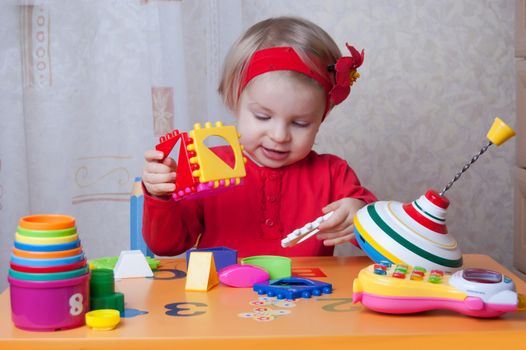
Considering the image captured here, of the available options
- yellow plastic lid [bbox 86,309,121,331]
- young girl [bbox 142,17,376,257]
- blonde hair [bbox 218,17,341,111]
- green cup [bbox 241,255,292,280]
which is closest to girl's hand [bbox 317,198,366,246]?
young girl [bbox 142,17,376,257]

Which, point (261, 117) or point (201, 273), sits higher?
point (261, 117)

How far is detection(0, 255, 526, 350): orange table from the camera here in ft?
2.25

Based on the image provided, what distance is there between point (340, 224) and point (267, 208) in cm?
26

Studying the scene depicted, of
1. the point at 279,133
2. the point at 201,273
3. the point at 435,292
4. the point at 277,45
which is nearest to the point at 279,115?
the point at 279,133

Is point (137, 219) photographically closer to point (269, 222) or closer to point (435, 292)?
point (269, 222)

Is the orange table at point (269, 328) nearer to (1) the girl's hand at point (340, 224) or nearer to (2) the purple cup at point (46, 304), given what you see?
(2) the purple cup at point (46, 304)

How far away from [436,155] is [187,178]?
99cm

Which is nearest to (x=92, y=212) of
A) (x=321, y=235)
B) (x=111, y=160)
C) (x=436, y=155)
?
(x=111, y=160)

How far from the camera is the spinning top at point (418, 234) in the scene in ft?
2.81

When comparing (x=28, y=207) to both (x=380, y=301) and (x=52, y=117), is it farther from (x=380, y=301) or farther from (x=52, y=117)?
(x=380, y=301)

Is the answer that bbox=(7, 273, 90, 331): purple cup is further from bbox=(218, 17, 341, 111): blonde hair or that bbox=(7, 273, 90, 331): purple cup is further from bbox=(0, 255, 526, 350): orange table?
bbox=(218, 17, 341, 111): blonde hair

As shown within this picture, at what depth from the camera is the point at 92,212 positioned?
1.54 meters

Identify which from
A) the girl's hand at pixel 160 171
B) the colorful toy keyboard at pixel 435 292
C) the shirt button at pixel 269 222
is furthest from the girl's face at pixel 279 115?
the colorful toy keyboard at pixel 435 292

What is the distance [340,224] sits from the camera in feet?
3.55
